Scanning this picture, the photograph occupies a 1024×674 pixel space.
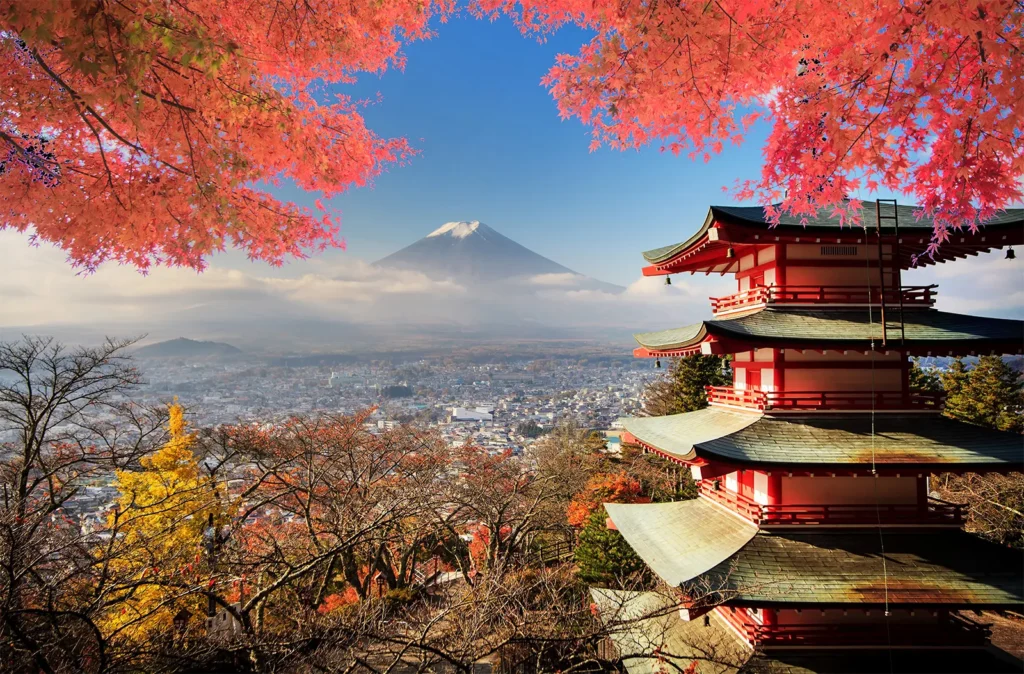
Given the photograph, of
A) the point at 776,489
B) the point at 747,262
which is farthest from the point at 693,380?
the point at 776,489

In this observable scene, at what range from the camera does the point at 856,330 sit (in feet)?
18.5

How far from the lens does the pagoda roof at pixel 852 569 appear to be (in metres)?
4.89

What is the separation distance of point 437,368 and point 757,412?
4529 cm

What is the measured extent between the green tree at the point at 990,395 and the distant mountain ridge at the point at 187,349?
37.6 metres

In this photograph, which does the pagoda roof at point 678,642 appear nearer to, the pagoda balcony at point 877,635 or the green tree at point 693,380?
the pagoda balcony at point 877,635

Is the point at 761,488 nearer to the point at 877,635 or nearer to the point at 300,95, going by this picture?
the point at 877,635

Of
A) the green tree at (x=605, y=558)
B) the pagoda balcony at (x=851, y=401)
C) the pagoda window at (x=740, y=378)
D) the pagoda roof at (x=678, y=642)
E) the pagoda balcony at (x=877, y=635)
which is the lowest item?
the green tree at (x=605, y=558)

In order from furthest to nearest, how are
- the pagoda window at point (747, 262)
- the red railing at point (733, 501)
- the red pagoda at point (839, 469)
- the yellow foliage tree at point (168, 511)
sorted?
the yellow foliage tree at point (168, 511), the pagoda window at point (747, 262), the red railing at point (733, 501), the red pagoda at point (839, 469)

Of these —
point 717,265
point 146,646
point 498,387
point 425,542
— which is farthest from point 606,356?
point 146,646

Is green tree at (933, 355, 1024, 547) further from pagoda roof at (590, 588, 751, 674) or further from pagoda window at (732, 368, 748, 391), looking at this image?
pagoda roof at (590, 588, 751, 674)

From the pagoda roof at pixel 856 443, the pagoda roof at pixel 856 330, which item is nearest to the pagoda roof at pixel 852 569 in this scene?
the pagoda roof at pixel 856 443

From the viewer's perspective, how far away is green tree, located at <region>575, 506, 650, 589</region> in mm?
10422

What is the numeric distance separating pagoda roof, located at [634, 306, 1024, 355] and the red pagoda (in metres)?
0.02

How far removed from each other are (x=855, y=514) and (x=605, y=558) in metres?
5.93
